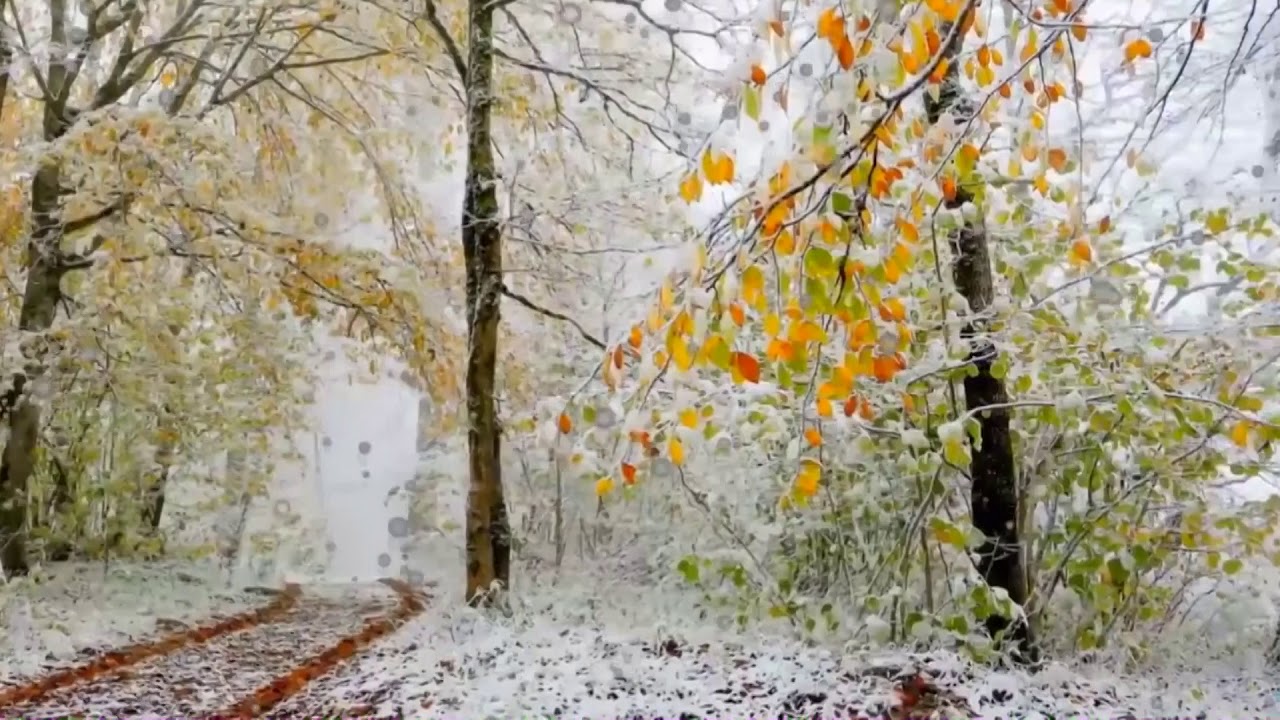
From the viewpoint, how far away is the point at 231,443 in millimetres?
9797

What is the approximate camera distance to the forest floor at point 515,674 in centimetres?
399

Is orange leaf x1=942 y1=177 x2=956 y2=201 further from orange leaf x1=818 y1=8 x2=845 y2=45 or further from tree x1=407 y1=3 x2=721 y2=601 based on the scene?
tree x1=407 y1=3 x2=721 y2=601

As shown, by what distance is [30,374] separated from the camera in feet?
23.3

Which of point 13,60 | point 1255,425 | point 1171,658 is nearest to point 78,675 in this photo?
point 13,60

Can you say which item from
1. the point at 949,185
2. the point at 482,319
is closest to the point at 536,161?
the point at 482,319

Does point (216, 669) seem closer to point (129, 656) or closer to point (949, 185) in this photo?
point (129, 656)

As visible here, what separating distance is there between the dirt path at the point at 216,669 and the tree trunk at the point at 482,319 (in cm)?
101

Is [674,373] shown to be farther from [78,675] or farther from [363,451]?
[363,451]

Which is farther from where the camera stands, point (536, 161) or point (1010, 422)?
point (536, 161)

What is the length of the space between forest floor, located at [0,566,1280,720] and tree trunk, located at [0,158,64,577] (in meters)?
0.55

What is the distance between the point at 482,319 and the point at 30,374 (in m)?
3.40

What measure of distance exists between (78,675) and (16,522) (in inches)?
117

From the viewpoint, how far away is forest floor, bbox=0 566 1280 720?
3.99m

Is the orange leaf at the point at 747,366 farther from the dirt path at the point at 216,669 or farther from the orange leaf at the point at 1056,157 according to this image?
the dirt path at the point at 216,669
